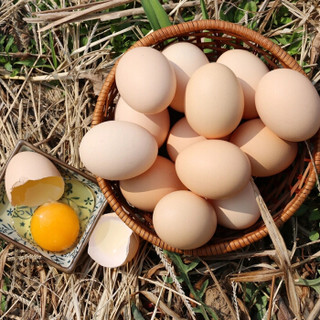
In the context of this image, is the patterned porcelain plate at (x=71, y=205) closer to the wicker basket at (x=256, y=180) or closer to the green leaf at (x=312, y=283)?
the wicker basket at (x=256, y=180)

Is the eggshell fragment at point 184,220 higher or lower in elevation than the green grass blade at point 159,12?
lower

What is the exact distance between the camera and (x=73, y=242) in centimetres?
158

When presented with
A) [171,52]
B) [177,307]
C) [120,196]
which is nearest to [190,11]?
[171,52]

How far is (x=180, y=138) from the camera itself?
1399 mm

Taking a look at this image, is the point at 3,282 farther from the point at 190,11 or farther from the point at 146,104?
the point at 190,11

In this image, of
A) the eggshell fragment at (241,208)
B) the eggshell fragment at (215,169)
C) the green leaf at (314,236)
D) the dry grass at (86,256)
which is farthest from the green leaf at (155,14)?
the green leaf at (314,236)

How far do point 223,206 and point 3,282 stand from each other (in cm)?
83

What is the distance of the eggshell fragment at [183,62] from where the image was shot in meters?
1.38

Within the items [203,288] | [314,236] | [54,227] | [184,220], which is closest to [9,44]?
[54,227]

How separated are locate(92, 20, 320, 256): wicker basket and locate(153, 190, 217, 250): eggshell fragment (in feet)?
0.28

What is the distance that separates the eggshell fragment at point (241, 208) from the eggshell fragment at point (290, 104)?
191 millimetres

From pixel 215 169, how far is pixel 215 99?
0.18m

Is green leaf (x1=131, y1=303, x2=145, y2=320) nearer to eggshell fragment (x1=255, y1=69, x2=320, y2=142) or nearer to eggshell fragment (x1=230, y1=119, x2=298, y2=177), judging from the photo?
eggshell fragment (x1=230, y1=119, x2=298, y2=177)

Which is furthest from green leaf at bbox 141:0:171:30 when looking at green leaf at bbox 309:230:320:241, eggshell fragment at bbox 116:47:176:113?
green leaf at bbox 309:230:320:241
